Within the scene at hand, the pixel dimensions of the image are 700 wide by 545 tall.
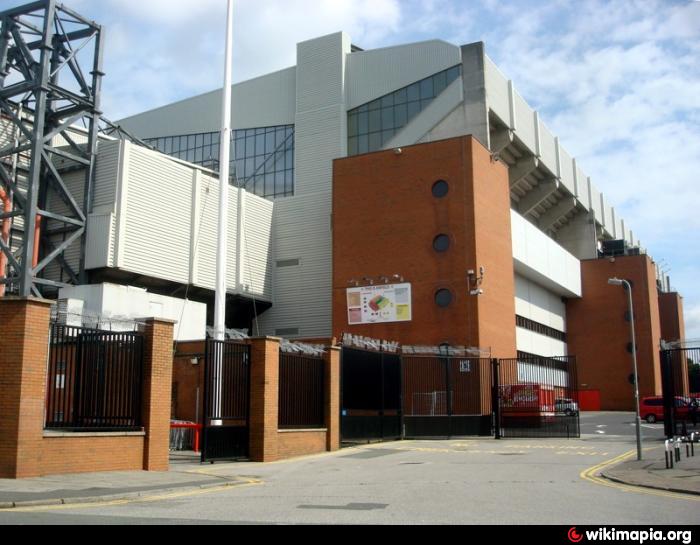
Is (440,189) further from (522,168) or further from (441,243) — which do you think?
(522,168)

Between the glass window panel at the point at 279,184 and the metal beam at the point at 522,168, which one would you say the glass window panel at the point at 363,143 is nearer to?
the glass window panel at the point at 279,184

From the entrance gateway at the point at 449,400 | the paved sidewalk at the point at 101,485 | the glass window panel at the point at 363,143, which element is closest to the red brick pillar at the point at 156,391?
the paved sidewalk at the point at 101,485

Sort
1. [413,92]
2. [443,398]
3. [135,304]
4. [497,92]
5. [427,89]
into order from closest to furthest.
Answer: [443,398]
[135,304]
[497,92]
[427,89]
[413,92]

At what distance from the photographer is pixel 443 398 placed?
32.1 m

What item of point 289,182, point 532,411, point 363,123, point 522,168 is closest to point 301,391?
point 532,411

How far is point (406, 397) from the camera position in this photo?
104 ft

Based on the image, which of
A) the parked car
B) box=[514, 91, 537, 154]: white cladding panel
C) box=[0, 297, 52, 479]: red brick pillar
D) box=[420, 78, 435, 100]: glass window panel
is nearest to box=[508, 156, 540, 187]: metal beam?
box=[514, 91, 537, 154]: white cladding panel

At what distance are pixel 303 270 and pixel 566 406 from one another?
74.5ft

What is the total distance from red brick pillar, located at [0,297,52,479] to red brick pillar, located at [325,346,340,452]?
10.6m

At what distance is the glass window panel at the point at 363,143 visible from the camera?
53.7 metres

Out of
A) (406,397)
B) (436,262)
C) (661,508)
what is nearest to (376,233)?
(436,262)

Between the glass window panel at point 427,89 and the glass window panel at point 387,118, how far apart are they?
2.56 metres

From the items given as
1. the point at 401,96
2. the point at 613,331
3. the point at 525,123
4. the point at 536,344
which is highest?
the point at 401,96

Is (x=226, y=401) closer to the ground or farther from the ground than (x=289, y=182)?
closer to the ground
